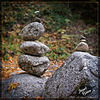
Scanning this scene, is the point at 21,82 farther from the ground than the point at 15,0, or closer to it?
closer to it

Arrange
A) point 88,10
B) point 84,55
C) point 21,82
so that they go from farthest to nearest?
point 88,10, point 21,82, point 84,55

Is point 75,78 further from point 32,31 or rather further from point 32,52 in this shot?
point 32,31

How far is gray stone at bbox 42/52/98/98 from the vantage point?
1599mm

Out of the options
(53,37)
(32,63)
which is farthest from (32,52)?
(53,37)

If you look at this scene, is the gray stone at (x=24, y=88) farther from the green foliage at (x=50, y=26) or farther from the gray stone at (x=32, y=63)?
the green foliage at (x=50, y=26)

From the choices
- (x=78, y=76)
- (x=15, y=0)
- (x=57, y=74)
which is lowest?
(x=57, y=74)

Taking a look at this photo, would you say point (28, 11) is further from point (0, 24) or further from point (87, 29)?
point (87, 29)

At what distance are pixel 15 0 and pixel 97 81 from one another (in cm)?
1008

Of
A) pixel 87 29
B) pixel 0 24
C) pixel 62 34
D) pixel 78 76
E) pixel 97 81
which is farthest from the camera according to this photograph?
pixel 87 29

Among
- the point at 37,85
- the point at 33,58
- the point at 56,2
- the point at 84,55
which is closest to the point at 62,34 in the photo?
the point at 56,2

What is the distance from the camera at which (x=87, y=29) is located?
1085 cm

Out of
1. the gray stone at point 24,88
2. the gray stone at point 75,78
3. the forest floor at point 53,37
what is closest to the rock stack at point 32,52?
the gray stone at point 24,88

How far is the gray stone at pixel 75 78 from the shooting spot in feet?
5.25

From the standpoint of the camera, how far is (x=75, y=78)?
5.83 feet
